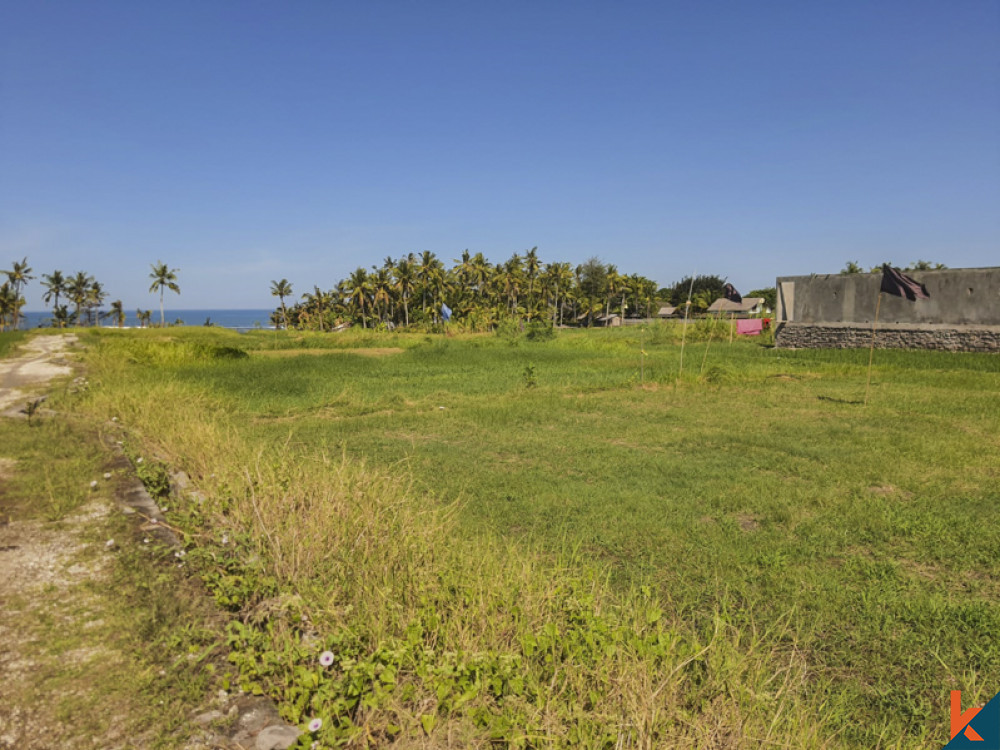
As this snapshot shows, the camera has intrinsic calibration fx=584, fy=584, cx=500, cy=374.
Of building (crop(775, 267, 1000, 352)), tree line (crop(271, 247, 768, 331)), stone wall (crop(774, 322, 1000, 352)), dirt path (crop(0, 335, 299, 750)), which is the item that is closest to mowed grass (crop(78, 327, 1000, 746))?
dirt path (crop(0, 335, 299, 750))

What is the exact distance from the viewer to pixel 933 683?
3064 millimetres

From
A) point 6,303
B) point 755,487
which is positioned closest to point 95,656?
point 755,487

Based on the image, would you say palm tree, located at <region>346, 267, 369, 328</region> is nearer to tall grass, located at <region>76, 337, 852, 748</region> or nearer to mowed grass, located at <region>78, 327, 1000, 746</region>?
mowed grass, located at <region>78, 327, 1000, 746</region>

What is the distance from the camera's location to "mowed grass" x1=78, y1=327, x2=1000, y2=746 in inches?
134

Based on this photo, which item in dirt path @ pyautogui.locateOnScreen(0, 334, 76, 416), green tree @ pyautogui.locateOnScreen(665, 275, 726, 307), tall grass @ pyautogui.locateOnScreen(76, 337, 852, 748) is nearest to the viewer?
tall grass @ pyautogui.locateOnScreen(76, 337, 852, 748)

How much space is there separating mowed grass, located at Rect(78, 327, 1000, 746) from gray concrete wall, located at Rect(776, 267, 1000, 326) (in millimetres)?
5349

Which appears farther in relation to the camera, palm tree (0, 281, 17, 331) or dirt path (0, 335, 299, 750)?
palm tree (0, 281, 17, 331)

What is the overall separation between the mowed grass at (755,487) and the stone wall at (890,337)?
4.80m

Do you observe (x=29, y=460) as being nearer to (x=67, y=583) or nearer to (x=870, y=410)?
(x=67, y=583)

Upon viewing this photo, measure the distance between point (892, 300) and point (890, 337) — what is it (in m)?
1.40

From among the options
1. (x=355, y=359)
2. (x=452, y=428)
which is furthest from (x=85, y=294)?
(x=452, y=428)

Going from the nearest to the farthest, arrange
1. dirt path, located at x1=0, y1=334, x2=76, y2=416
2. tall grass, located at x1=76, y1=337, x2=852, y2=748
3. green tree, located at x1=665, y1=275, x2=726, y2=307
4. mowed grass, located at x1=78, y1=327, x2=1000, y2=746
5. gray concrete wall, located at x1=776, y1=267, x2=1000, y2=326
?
tall grass, located at x1=76, y1=337, x2=852, y2=748
mowed grass, located at x1=78, y1=327, x2=1000, y2=746
dirt path, located at x1=0, y1=334, x2=76, y2=416
gray concrete wall, located at x1=776, y1=267, x2=1000, y2=326
green tree, located at x1=665, y1=275, x2=726, y2=307

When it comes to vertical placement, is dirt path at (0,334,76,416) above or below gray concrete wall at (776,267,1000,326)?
below

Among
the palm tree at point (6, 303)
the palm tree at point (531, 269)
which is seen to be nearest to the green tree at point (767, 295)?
the palm tree at point (531, 269)
